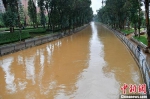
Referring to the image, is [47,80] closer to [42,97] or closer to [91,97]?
[42,97]

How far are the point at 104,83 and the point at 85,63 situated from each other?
7.07 meters

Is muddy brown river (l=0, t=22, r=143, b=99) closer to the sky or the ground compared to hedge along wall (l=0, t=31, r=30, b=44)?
closer to the ground
